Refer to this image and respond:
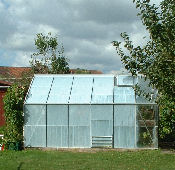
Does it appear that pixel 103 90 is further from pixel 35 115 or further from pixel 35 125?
pixel 35 125

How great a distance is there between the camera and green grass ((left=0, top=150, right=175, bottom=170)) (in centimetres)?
1244

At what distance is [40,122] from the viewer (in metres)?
16.6

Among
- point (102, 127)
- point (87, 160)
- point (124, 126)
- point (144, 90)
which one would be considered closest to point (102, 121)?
point (102, 127)

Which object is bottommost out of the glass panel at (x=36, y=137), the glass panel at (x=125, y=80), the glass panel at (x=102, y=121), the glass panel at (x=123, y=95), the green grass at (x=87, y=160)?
the green grass at (x=87, y=160)

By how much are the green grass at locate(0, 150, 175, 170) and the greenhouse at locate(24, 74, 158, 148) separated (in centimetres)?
76

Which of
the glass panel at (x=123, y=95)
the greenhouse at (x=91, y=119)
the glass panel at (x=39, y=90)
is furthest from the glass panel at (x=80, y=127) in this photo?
the glass panel at (x=39, y=90)

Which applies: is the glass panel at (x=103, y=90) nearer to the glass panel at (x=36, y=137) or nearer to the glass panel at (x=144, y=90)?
the glass panel at (x=144, y=90)

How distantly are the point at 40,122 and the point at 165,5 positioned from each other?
776 cm

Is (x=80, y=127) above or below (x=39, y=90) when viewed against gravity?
below

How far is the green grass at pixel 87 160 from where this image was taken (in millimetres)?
12442

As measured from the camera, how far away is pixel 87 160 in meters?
13.6

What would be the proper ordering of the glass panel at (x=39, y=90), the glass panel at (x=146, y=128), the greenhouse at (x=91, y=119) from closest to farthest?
the glass panel at (x=146, y=128) < the greenhouse at (x=91, y=119) < the glass panel at (x=39, y=90)

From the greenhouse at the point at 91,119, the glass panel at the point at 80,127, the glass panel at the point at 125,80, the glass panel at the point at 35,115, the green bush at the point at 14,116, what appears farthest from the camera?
the glass panel at the point at 125,80

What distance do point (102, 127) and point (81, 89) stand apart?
7.26ft
